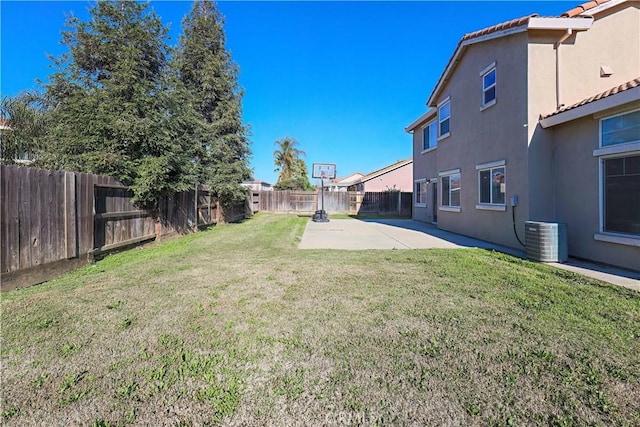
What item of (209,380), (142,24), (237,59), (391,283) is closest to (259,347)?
(209,380)

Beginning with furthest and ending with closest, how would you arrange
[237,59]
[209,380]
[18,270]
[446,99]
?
[237,59] < [446,99] < [18,270] < [209,380]

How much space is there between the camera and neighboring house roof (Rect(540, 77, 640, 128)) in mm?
5471

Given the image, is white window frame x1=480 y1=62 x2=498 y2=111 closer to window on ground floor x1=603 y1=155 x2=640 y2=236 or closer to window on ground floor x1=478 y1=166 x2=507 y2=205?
window on ground floor x1=478 y1=166 x2=507 y2=205

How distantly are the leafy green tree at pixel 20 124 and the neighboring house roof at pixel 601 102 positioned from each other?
16.9 metres

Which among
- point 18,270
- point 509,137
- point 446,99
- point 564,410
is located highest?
point 446,99

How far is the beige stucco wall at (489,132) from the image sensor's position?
7715mm

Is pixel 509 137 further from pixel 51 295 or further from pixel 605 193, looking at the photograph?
pixel 51 295

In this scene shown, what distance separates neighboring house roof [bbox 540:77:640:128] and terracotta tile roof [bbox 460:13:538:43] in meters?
2.32

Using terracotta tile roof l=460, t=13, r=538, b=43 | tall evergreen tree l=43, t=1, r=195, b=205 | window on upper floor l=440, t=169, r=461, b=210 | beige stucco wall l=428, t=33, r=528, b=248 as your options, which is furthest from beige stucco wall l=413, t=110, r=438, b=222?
tall evergreen tree l=43, t=1, r=195, b=205

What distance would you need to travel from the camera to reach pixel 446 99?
40.4 ft

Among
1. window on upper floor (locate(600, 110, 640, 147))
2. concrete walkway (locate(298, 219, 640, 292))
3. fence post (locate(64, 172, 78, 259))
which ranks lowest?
concrete walkway (locate(298, 219, 640, 292))

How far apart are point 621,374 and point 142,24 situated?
36.8ft

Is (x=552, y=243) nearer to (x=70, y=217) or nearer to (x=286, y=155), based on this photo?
(x=70, y=217)

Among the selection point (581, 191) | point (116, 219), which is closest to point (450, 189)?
point (581, 191)
